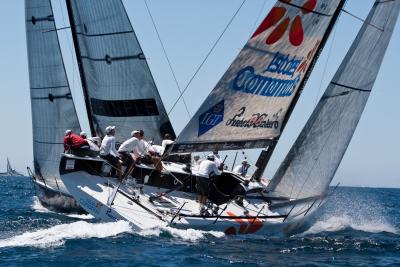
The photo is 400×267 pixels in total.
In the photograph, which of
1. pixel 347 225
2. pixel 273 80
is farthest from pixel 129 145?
pixel 347 225

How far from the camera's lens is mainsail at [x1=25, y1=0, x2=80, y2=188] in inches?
805

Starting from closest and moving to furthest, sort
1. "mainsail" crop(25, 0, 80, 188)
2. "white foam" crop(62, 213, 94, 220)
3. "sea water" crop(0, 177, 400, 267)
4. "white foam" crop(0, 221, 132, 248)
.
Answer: "sea water" crop(0, 177, 400, 267), "white foam" crop(0, 221, 132, 248), "white foam" crop(62, 213, 94, 220), "mainsail" crop(25, 0, 80, 188)

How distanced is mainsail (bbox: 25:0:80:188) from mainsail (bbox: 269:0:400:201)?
22.6 ft

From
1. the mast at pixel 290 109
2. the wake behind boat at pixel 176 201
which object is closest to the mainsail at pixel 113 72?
the wake behind boat at pixel 176 201

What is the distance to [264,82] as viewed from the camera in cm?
1555

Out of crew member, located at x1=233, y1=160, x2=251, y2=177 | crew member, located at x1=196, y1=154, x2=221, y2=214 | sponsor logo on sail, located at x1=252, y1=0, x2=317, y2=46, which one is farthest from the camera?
crew member, located at x1=233, y1=160, x2=251, y2=177

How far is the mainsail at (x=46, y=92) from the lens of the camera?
67.1ft

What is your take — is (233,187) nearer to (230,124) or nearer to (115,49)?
(230,124)

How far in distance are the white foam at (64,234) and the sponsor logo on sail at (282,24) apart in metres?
4.68

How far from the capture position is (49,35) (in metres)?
20.8

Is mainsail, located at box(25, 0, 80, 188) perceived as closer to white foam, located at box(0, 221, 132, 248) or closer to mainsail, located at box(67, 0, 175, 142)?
mainsail, located at box(67, 0, 175, 142)

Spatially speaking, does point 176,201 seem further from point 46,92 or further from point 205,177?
point 46,92

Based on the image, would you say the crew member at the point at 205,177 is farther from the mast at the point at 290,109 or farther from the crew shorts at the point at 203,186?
the mast at the point at 290,109

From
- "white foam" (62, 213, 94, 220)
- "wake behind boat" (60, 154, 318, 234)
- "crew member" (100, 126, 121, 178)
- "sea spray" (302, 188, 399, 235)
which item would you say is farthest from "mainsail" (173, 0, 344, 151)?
"white foam" (62, 213, 94, 220)
